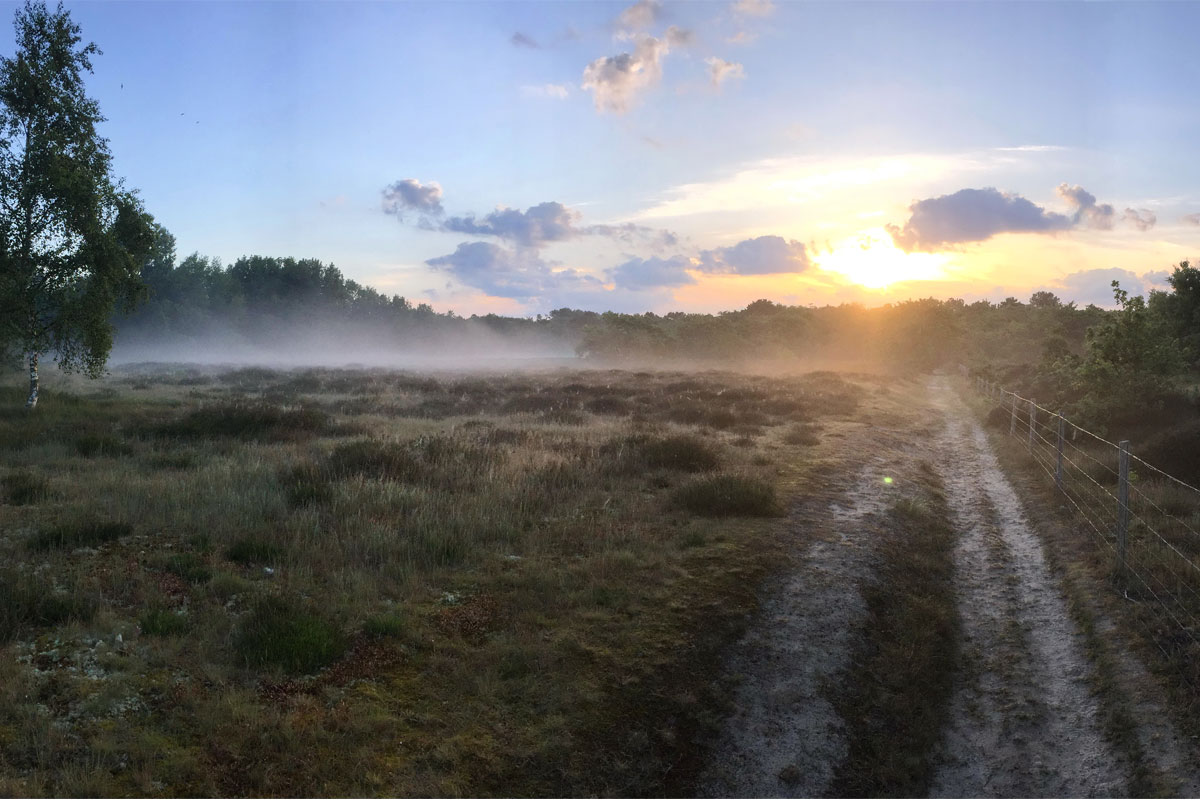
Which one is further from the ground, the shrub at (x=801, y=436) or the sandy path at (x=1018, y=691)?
the shrub at (x=801, y=436)

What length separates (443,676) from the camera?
6500 millimetres

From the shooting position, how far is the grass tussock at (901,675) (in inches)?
227

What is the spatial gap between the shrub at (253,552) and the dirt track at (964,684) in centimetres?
579

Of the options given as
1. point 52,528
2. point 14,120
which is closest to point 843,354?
point 14,120

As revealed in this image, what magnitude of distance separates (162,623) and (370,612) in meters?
1.91

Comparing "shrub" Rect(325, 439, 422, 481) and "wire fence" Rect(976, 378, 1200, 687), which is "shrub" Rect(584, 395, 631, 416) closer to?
"shrub" Rect(325, 439, 422, 481)

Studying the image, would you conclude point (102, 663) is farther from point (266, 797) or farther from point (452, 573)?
point (452, 573)

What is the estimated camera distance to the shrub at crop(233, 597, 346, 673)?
627cm

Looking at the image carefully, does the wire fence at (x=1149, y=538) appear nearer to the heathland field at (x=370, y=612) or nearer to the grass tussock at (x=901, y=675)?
the grass tussock at (x=901, y=675)

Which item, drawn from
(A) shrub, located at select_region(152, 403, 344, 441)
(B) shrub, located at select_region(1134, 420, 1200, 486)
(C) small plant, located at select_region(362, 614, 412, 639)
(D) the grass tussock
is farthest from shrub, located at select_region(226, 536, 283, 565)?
(B) shrub, located at select_region(1134, 420, 1200, 486)

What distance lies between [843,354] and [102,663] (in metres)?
89.5

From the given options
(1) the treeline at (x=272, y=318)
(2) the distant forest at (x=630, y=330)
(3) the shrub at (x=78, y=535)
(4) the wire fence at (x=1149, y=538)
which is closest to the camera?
(4) the wire fence at (x=1149, y=538)

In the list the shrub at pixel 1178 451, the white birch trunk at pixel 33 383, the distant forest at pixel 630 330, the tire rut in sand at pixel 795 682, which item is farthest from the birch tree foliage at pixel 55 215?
the distant forest at pixel 630 330

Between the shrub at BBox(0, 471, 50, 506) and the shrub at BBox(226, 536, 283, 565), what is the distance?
4445 mm
